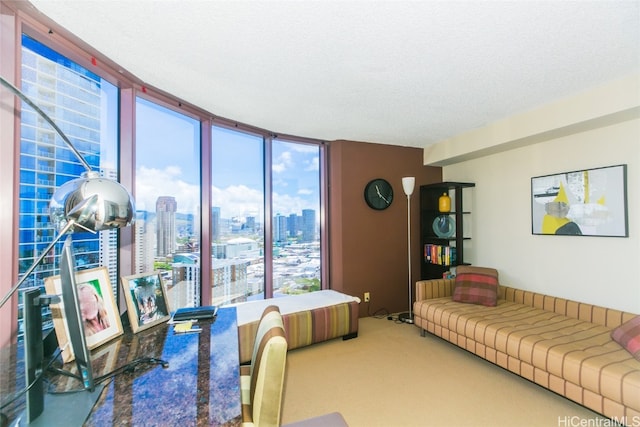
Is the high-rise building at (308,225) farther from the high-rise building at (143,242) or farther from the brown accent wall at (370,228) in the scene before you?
the high-rise building at (143,242)

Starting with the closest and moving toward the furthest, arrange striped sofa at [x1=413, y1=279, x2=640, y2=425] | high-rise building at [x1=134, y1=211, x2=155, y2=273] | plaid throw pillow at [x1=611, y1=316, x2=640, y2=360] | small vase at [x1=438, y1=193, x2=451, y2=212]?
striped sofa at [x1=413, y1=279, x2=640, y2=425]
plaid throw pillow at [x1=611, y1=316, x2=640, y2=360]
high-rise building at [x1=134, y1=211, x2=155, y2=273]
small vase at [x1=438, y1=193, x2=451, y2=212]

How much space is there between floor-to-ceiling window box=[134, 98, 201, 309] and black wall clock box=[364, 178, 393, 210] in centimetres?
218

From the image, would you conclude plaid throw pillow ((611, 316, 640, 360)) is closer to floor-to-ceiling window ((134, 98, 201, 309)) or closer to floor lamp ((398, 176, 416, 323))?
floor lamp ((398, 176, 416, 323))

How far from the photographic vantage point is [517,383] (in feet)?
7.47

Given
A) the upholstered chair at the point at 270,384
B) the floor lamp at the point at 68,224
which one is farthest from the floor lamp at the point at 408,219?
the floor lamp at the point at 68,224

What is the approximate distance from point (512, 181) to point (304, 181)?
258 centimetres

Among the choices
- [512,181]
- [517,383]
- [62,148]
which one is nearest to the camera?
[62,148]

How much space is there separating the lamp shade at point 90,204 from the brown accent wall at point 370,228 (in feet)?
8.96

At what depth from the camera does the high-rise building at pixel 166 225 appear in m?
2.43

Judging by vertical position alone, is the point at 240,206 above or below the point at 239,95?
below

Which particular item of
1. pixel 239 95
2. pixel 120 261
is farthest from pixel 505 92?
pixel 120 261

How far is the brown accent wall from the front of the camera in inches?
146

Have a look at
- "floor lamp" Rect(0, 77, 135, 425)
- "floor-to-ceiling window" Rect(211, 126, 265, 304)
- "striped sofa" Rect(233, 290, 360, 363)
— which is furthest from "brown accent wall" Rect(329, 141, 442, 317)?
"floor lamp" Rect(0, 77, 135, 425)

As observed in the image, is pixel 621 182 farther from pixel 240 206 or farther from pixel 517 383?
pixel 240 206
